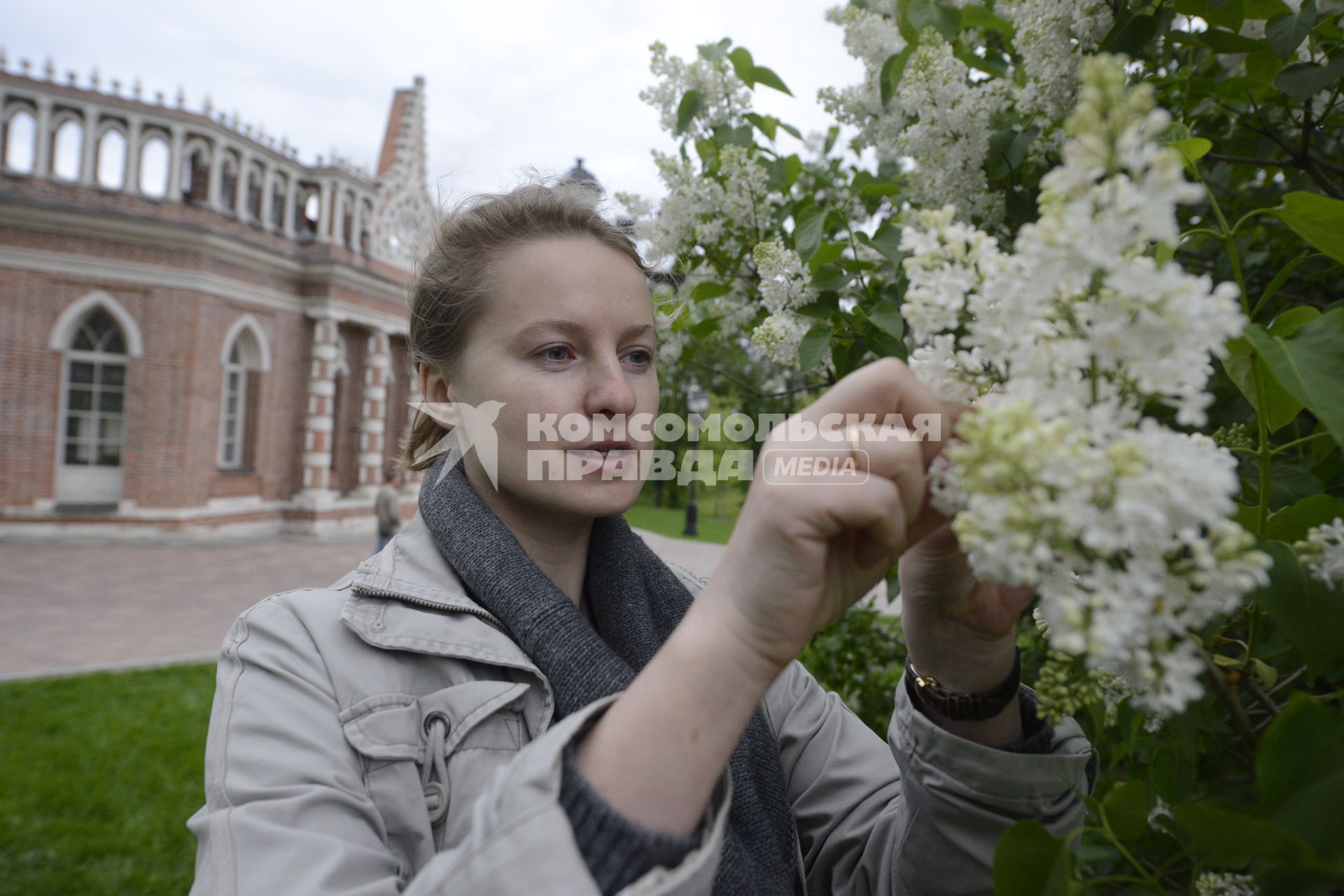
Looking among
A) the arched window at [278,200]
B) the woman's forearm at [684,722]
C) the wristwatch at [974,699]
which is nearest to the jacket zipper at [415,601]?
the woman's forearm at [684,722]

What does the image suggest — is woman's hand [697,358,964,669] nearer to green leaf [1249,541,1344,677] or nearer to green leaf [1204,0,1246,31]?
green leaf [1249,541,1344,677]

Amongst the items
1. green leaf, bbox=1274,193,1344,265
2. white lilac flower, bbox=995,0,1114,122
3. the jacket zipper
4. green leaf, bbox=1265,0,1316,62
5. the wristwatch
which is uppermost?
white lilac flower, bbox=995,0,1114,122

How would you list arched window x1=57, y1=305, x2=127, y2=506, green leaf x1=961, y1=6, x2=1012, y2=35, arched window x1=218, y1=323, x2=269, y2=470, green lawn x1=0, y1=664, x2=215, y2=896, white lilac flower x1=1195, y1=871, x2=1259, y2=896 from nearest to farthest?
white lilac flower x1=1195, y1=871, x2=1259, y2=896
green leaf x1=961, y1=6, x2=1012, y2=35
green lawn x1=0, y1=664, x2=215, y2=896
arched window x1=57, y1=305, x2=127, y2=506
arched window x1=218, y1=323, x2=269, y2=470

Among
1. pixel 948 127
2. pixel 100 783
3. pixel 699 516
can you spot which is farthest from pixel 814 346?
pixel 699 516

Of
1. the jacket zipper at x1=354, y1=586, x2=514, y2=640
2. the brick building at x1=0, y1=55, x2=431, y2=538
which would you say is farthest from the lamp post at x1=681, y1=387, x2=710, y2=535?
the brick building at x1=0, y1=55, x2=431, y2=538

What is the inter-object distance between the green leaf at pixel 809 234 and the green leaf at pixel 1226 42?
0.75 m

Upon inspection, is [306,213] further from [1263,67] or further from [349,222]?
[1263,67]

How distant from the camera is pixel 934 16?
1738 millimetres

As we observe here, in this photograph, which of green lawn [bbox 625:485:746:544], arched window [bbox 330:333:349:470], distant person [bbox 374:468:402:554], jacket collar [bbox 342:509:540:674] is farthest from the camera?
green lawn [bbox 625:485:746:544]

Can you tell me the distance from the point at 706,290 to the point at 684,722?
1577 millimetres

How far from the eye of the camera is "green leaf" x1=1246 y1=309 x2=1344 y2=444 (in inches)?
26.3

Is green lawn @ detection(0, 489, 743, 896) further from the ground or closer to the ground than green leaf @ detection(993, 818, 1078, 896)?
closer to the ground

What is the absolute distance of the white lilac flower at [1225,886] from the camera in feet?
3.46

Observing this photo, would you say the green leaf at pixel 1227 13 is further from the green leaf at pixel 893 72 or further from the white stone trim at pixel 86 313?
the white stone trim at pixel 86 313
